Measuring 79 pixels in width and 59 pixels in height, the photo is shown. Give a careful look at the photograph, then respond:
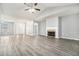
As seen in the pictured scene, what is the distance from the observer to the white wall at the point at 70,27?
8.02 meters

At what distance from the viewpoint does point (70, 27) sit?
28.1 feet

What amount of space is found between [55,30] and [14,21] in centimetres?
689

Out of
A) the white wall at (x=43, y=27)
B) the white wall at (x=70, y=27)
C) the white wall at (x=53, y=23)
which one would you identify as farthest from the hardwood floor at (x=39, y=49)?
the white wall at (x=43, y=27)

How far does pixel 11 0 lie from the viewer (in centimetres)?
230

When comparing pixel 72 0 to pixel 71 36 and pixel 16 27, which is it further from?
pixel 16 27

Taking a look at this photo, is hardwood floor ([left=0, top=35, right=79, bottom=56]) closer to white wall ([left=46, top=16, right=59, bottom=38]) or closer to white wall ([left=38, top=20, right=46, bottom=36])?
white wall ([left=46, top=16, right=59, bottom=38])

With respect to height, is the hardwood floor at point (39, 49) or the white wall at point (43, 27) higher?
the white wall at point (43, 27)

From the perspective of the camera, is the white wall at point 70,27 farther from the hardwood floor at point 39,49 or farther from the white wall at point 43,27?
the white wall at point 43,27

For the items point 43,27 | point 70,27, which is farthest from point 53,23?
point 43,27

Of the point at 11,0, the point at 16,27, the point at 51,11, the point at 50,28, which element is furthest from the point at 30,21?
the point at 11,0

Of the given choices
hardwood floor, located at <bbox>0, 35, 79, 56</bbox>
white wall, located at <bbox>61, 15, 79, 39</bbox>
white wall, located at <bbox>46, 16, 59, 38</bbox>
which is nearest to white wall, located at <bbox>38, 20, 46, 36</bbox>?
white wall, located at <bbox>46, 16, 59, 38</bbox>

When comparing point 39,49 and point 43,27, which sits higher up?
point 43,27

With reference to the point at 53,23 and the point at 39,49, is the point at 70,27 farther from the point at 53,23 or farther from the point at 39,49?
the point at 39,49

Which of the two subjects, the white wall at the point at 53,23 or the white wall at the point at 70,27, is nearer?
the white wall at the point at 70,27
